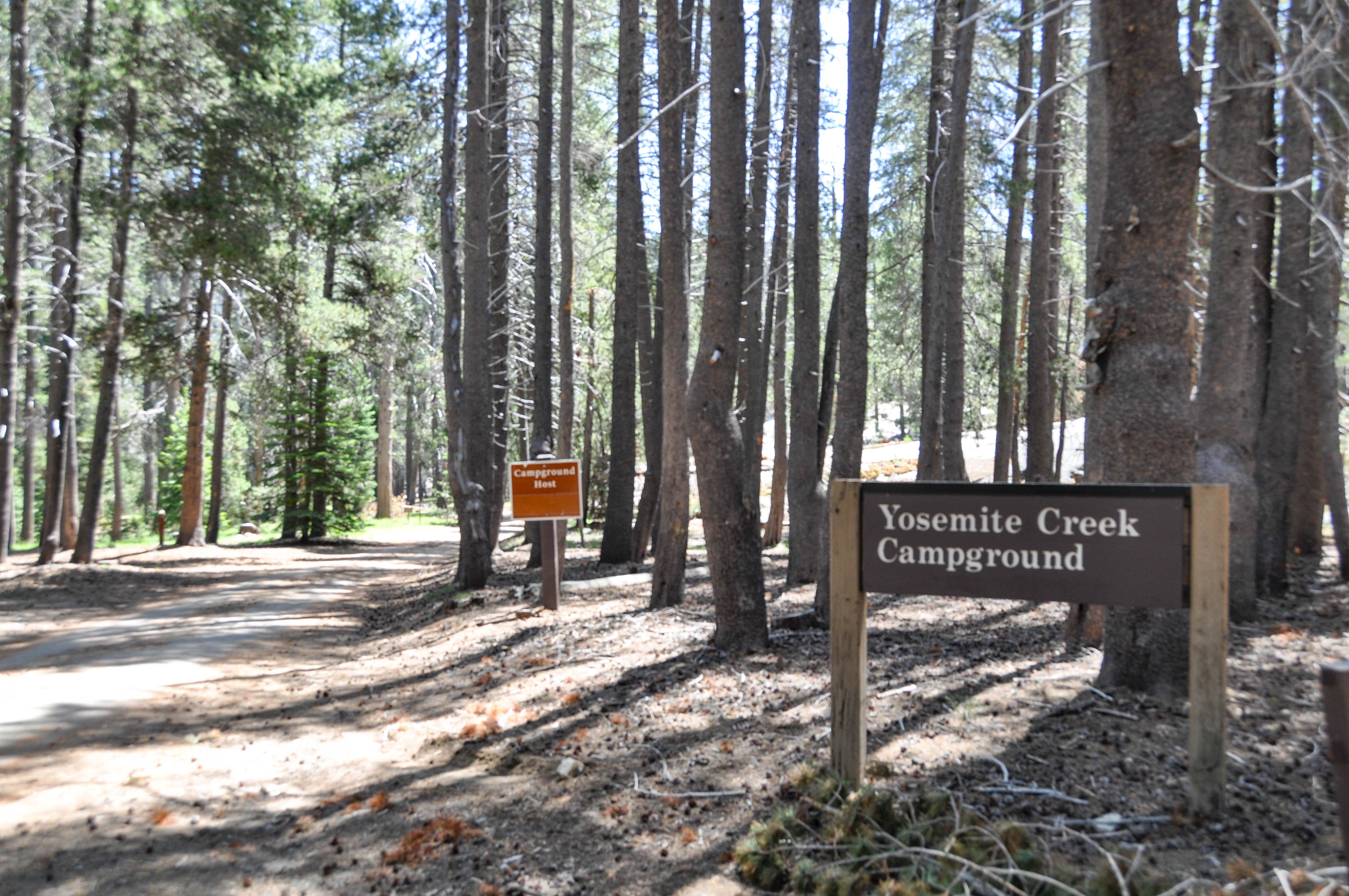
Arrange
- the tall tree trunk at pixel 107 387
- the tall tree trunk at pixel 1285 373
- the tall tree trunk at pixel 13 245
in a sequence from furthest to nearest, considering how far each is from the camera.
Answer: the tall tree trunk at pixel 107 387 → the tall tree trunk at pixel 13 245 → the tall tree trunk at pixel 1285 373

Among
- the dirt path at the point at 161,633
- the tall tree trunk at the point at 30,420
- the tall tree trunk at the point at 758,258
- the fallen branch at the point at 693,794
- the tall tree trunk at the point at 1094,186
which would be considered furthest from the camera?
the tall tree trunk at the point at 30,420

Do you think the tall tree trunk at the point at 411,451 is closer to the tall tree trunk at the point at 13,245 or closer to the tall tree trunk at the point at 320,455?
the tall tree trunk at the point at 320,455

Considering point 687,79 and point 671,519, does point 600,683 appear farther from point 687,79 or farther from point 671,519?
point 687,79

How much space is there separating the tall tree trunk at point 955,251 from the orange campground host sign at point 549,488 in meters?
5.39

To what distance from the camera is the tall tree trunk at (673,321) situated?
30.5 feet

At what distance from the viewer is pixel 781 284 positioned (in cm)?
1931

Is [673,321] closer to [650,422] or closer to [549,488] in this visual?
[549,488]

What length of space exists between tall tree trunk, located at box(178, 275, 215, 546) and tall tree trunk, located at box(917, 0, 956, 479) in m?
14.0

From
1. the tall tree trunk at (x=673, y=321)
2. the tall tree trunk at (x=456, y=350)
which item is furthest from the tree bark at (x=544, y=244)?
the tall tree trunk at (x=673, y=321)

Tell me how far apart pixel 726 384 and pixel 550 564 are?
13.3 feet

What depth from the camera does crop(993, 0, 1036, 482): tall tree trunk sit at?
47.8ft

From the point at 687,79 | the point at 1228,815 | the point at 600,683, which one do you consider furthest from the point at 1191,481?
the point at 687,79

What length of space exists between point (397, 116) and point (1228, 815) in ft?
51.6

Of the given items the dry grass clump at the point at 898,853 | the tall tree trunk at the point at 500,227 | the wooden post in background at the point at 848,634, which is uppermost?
the tall tree trunk at the point at 500,227
